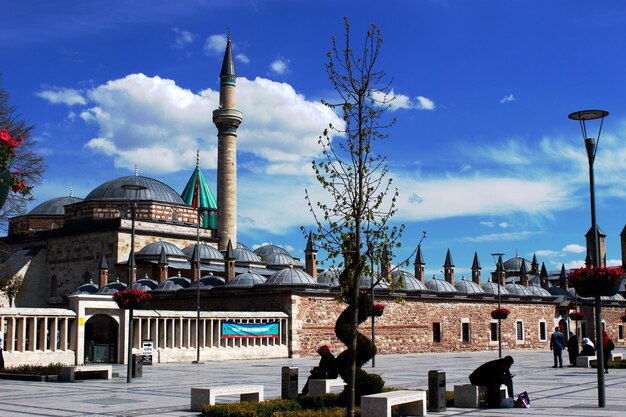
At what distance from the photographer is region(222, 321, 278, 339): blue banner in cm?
3234

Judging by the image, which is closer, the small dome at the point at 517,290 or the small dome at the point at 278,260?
the small dome at the point at 517,290

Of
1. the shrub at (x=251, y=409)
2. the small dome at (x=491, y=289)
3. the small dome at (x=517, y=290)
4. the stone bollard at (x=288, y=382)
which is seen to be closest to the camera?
the shrub at (x=251, y=409)

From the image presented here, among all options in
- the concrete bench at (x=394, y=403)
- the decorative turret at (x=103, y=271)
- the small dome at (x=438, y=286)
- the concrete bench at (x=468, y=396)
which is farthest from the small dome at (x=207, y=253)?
the concrete bench at (x=394, y=403)

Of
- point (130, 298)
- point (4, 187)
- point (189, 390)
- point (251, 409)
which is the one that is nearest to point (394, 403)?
point (251, 409)

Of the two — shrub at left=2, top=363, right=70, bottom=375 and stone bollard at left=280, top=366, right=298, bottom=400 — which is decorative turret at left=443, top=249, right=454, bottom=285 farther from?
stone bollard at left=280, top=366, right=298, bottom=400

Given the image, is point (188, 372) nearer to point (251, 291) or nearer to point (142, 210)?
point (251, 291)

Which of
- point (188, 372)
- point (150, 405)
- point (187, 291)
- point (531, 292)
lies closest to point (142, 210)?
point (187, 291)

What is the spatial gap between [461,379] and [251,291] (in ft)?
58.0

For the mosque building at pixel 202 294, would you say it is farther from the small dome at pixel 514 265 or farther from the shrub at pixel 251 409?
the small dome at pixel 514 265

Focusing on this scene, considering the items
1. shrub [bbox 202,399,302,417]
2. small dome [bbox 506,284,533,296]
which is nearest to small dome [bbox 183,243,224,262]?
small dome [bbox 506,284,533,296]

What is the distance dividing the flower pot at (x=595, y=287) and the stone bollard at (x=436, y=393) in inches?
119

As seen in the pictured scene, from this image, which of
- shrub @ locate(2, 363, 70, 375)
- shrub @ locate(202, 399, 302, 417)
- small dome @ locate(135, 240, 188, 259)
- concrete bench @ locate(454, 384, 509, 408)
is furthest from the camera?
small dome @ locate(135, 240, 188, 259)

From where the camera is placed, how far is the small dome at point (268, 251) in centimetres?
6000

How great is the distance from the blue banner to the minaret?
1746 centimetres
